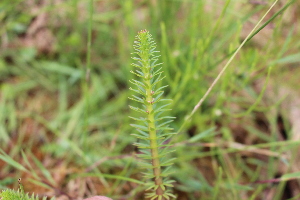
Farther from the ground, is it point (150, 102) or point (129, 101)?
point (129, 101)

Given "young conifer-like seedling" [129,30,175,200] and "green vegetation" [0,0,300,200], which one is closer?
"young conifer-like seedling" [129,30,175,200]

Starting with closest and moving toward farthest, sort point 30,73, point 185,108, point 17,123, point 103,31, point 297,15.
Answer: point 185,108 < point 17,123 < point 30,73 < point 103,31 < point 297,15

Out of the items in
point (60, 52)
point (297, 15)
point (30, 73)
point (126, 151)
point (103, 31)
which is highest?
point (297, 15)

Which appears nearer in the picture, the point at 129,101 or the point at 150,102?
the point at 150,102

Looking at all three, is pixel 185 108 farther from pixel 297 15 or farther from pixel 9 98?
pixel 297 15

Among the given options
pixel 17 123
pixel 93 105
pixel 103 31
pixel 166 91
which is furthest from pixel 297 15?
pixel 17 123

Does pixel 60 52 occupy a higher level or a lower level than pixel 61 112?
higher

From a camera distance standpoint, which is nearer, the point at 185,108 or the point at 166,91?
the point at 185,108

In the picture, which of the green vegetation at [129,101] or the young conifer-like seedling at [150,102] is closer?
the young conifer-like seedling at [150,102]
